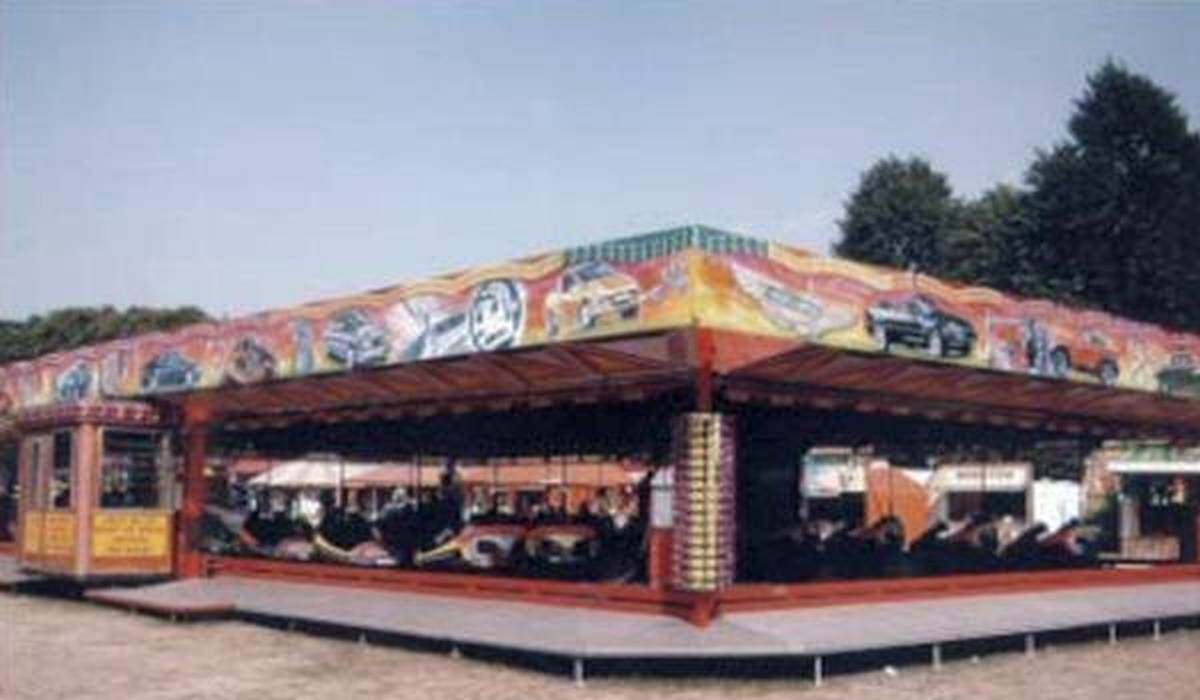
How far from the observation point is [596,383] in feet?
50.8

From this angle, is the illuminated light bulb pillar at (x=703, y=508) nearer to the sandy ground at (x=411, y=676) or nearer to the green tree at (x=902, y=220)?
the sandy ground at (x=411, y=676)

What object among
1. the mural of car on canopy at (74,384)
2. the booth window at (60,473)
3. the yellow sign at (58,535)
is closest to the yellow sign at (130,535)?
the yellow sign at (58,535)

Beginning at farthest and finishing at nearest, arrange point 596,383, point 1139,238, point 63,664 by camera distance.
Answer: point 1139,238 < point 596,383 < point 63,664

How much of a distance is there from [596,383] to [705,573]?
3.02 m

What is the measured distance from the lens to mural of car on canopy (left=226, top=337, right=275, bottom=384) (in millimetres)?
20047

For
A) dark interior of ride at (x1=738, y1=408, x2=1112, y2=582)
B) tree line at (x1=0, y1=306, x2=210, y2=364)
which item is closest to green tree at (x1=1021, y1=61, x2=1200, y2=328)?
dark interior of ride at (x1=738, y1=408, x2=1112, y2=582)

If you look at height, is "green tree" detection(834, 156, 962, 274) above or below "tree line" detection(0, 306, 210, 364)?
above

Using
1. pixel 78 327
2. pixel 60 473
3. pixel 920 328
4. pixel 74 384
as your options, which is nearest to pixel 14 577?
pixel 60 473

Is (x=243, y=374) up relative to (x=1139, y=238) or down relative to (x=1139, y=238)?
down

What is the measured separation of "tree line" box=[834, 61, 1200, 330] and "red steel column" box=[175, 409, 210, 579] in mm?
30493

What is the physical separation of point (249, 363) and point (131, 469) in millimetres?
2846

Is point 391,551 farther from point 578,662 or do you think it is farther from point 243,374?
point 578,662

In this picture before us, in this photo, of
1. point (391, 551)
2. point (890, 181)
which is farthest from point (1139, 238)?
point (391, 551)

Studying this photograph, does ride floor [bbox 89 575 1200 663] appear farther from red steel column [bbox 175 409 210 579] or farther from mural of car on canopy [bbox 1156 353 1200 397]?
mural of car on canopy [bbox 1156 353 1200 397]
